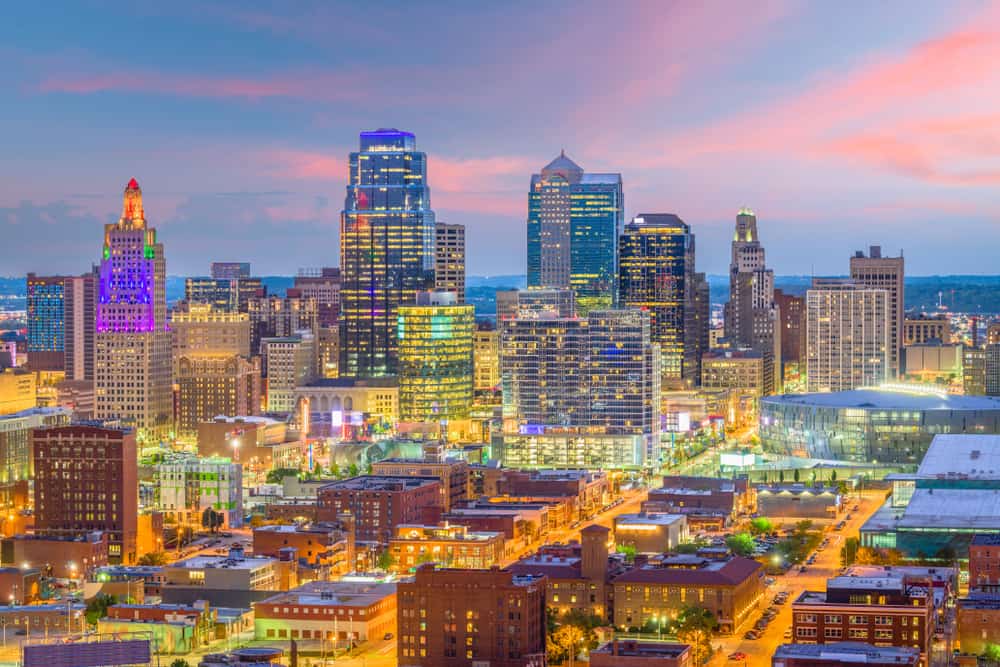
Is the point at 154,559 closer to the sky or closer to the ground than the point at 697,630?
closer to the sky

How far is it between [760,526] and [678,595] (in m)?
29.5

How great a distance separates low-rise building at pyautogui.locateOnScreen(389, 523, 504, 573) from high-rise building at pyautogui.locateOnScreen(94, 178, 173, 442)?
221 feet

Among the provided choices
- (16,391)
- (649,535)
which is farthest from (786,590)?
(16,391)

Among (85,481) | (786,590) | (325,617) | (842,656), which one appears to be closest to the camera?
(842,656)

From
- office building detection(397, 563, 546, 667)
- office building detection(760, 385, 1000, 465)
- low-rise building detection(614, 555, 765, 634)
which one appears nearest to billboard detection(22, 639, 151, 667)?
office building detection(397, 563, 546, 667)

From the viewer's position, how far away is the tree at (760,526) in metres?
124

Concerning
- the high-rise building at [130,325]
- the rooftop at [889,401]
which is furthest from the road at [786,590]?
the high-rise building at [130,325]

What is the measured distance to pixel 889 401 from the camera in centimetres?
16038

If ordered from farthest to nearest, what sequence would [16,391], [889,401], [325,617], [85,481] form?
[16,391] < [889,401] < [85,481] < [325,617]

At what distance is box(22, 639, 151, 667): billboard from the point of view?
246 feet

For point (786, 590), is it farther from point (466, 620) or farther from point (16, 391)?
point (16, 391)

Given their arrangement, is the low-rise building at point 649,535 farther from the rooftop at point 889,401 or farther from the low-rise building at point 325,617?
the rooftop at point 889,401

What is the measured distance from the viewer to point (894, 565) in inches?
4075

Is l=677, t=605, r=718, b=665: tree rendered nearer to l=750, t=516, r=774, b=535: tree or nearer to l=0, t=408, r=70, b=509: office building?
l=750, t=516, r=774, b=535: tree
